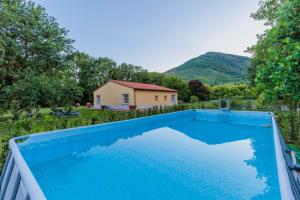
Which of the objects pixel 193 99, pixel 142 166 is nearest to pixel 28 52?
pixel 142 166

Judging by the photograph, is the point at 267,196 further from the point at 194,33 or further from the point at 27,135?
the point at 194,33

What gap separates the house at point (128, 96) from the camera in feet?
66.1

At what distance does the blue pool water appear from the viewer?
3658 mm

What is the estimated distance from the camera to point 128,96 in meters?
20.5

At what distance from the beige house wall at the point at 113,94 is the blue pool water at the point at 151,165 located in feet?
37.3

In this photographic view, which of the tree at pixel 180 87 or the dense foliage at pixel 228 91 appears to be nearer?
the dense foliage at pixel 228 91

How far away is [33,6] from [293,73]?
50.7ft

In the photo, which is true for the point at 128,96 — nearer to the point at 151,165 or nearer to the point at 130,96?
the point at 130,96

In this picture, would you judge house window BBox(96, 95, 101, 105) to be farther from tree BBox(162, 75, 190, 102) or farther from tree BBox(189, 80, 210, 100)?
tree BBox(189, 80, 210, 100)

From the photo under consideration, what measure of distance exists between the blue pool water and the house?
11.1m

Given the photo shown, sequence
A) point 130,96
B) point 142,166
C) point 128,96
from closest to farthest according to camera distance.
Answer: point 142,166 < point 130,96 < point 128,96

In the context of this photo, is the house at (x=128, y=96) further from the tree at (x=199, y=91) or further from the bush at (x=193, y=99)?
the tree at (x=199, y=91)

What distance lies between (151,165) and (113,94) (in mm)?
17518

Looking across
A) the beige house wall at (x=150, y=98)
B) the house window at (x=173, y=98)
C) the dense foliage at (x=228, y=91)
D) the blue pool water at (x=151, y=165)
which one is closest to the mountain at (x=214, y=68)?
the dense foliage at (x=228, y=91)
